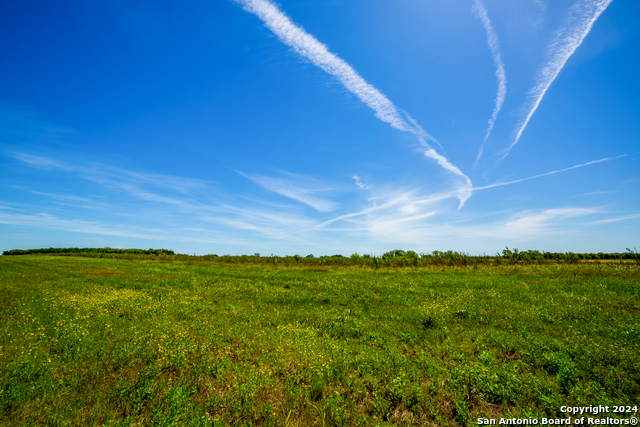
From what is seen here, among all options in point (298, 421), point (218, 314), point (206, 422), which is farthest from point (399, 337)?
point (218, 314)

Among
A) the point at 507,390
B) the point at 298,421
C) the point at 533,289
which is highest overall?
the point at 533,289

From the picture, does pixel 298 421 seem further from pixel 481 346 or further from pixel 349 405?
pixel 481 346

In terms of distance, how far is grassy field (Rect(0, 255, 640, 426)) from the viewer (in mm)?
5695

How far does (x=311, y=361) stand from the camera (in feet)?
25.6

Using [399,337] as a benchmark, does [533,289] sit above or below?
above

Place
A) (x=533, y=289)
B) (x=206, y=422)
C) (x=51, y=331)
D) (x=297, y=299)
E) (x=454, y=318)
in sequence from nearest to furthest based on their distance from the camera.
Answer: (x=206, y=422) → (x=51, y=331) → (x=454, y=318) → (x=297, y=299) → (x=533, y=289)

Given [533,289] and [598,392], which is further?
[533,289]

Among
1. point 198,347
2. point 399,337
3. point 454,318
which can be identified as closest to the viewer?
point 198,347

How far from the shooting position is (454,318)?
12.0 metres

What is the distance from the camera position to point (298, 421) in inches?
213

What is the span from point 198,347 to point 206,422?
3762 mm

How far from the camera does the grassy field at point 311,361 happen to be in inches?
Answer: 224

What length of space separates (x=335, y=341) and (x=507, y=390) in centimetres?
524

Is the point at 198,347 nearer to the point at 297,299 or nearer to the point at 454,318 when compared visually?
the point at 297,299
